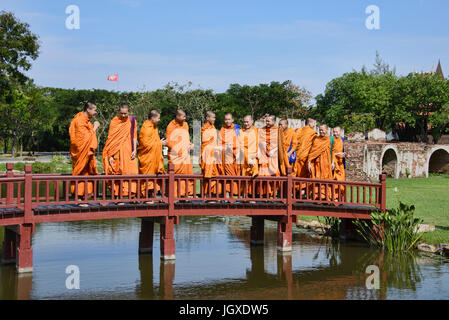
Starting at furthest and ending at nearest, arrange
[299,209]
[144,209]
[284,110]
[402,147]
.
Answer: [284,110], [402,147], [299,209], [144,209]

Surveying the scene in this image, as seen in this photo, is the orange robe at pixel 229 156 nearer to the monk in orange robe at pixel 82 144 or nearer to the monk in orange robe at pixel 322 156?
the monk in orange robe at pixel 322 156

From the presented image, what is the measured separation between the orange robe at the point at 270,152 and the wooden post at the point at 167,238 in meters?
2.45

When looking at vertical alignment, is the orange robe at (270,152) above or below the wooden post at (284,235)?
above

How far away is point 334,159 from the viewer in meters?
13.3

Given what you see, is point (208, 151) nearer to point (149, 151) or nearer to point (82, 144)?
point (149, 151)

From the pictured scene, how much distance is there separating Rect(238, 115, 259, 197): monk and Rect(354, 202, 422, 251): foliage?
108 inches

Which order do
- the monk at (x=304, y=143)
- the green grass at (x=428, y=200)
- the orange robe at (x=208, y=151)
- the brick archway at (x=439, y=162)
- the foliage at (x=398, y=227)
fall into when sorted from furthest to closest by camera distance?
the brick archway at (x=439, y=162)
the monk at (x=304, y=143)
the green grass at (x=428, y=200)
the foliage at (x=398, y=227)
the orange robe at (x=208, y=151)

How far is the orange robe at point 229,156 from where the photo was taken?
1176cm

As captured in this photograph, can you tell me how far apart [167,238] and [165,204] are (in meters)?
0.68

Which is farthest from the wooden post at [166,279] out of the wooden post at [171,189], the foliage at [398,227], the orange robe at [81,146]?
the foliage at [398,227]

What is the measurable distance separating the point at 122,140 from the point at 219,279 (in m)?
3.24

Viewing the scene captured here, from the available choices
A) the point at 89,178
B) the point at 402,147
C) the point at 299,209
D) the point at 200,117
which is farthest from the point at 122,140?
the point at 200,117

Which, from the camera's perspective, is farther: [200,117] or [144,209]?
[200,117]

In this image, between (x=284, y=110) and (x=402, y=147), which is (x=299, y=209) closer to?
(x=402, y=147)
